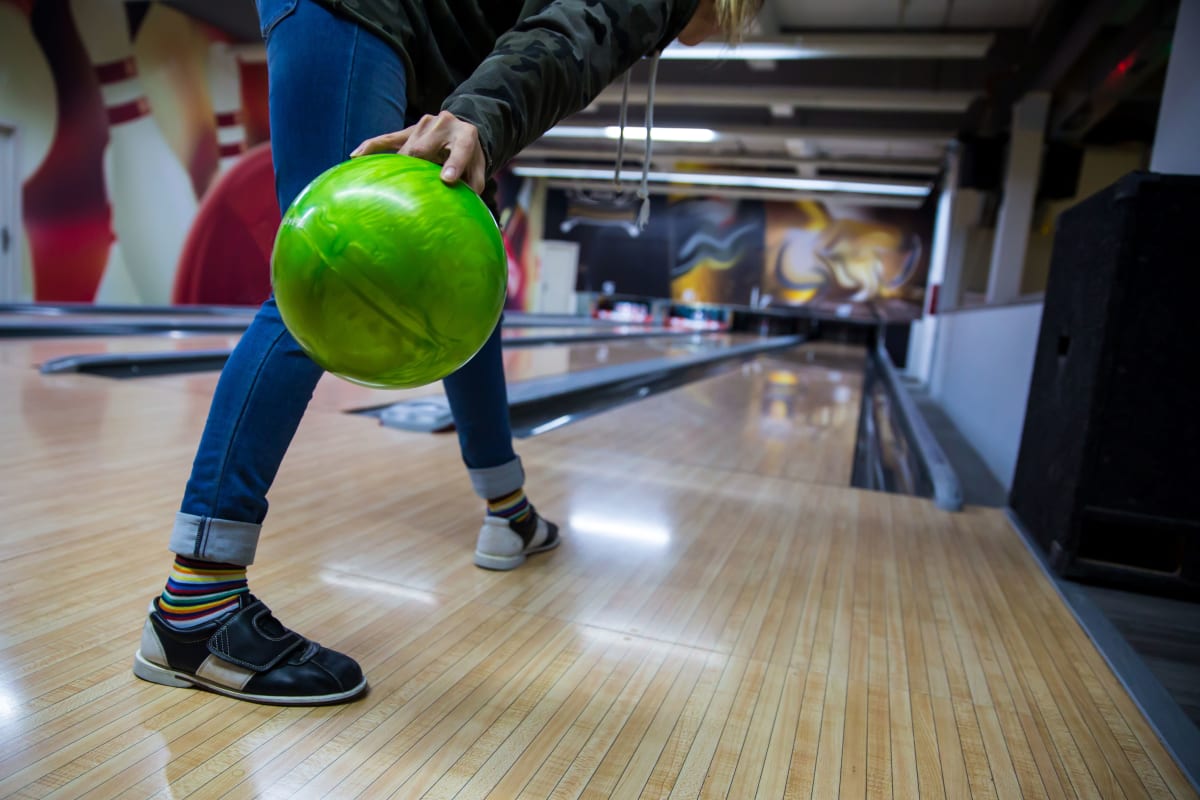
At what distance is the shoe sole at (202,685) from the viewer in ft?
2.26

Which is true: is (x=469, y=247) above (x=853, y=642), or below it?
above

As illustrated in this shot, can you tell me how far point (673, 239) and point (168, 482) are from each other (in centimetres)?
1180

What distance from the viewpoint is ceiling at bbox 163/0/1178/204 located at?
13.3ft

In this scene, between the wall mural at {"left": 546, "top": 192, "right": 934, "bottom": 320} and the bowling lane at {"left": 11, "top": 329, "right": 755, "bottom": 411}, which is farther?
the wall mural at {"left": 546, "top": 192, "right": 934, "bottom": 320}

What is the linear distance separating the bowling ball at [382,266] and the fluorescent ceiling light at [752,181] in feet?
30.6

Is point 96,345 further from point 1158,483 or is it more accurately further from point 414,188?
point 1158,483

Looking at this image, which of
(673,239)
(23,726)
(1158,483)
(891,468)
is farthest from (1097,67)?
(673,239)

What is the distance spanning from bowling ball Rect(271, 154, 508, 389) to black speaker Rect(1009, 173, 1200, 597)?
1077 millimetres

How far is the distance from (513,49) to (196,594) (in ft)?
1.82

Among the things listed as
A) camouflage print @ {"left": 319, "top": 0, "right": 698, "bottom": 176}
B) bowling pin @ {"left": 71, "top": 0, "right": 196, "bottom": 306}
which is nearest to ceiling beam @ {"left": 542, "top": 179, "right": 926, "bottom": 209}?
bowling pin @ {"left": 71, "top": 0, "right": 196, "bottom": 306}

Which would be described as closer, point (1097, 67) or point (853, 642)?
point (853, 642)

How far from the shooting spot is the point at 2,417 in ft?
5.65

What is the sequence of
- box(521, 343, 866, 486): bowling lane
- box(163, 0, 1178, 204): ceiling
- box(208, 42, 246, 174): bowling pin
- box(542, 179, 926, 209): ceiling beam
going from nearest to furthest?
1. box(521, 343, 866, 486): bowling lane
2. box(163, 0, 1178, 204): ceiling
3. box(208, 42, 246, 174): bowling pin
4. box(542, 179, 926, 209): ceiling beam

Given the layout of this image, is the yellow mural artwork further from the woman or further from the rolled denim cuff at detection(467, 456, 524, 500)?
the woman
